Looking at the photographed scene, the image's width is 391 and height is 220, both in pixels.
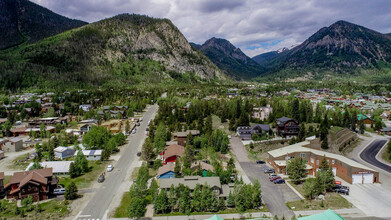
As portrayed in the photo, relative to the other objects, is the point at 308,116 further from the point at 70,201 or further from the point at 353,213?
the point at 70,201

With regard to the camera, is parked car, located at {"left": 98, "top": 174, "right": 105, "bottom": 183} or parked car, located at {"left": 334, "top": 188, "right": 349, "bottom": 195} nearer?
parked car, located at {"left": 334, "top": 188, "right": 349, "bottom": 195}

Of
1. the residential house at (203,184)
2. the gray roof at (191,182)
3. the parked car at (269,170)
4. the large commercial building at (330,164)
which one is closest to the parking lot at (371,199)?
the large commercial building at (330,164)

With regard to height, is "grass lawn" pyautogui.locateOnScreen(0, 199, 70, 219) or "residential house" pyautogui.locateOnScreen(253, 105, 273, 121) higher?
"residential house" pyautogui.locateOnScreen(253, 105, 273, 121)

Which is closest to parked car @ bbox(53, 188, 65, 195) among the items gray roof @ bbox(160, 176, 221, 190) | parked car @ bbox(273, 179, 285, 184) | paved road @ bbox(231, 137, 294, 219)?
gray roof @ bbox(160, 176, 221, 190)

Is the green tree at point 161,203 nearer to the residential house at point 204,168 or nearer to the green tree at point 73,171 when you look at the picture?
the residential house at point 204,168

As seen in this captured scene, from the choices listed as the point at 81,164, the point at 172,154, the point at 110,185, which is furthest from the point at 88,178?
the point at 172,154

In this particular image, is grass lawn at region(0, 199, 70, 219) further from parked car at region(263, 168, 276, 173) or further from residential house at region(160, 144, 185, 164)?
parked car at region(263, 168, 276, 173)

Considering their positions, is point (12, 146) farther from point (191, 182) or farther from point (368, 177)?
point (368, 177)
